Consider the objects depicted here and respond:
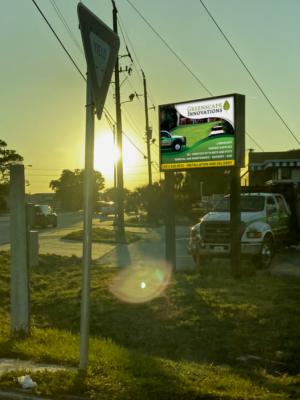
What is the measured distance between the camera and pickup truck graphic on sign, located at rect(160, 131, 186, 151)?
11.7 m

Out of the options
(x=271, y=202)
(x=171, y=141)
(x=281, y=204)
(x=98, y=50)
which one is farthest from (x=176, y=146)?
(x=98, y=50)

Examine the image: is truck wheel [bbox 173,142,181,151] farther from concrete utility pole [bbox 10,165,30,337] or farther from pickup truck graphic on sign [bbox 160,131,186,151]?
concrete utility pole [bbox 10,165,30,337]

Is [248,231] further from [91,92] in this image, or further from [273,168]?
[273,168]

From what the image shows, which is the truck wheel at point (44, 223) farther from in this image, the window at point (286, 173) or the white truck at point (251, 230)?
the white truck at point (251, 230)

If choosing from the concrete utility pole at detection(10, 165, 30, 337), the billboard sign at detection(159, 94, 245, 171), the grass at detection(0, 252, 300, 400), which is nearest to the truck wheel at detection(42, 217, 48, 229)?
the grass at detection(0, 252, 300, 400)

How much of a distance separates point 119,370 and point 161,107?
832 cm

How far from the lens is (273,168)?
127ft

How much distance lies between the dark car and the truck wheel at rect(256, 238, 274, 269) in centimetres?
2150

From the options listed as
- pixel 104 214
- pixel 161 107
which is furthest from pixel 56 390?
pixel 104 214

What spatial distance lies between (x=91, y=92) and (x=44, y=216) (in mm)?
29569

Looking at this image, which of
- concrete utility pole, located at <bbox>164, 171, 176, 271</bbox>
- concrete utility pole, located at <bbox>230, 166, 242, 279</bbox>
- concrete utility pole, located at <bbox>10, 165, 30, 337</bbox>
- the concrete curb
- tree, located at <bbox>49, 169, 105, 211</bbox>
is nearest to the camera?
the concrete curb

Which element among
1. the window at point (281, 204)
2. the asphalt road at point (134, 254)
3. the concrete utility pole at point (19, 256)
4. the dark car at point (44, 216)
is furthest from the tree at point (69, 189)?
the concrete utility pole at point (19, 256)

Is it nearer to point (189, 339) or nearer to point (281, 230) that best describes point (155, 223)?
point (281, 230)

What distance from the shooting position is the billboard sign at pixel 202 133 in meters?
11.0
